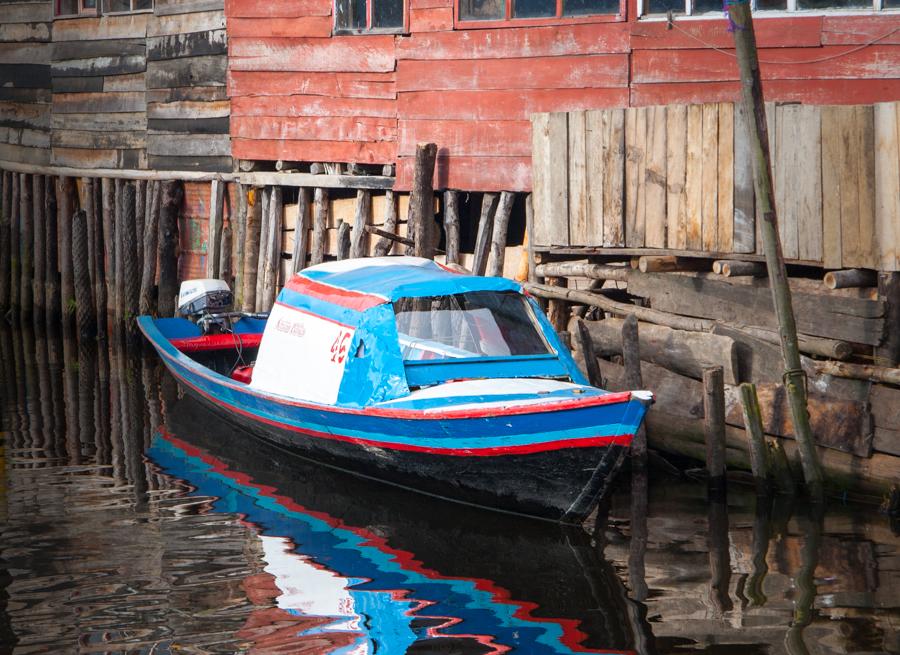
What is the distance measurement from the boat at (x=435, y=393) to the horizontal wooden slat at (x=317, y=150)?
3.46 meters

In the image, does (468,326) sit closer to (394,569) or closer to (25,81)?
(394,569)

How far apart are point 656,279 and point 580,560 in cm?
353

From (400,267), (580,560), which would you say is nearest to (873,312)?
(580,560)

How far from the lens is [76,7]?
1995 cm

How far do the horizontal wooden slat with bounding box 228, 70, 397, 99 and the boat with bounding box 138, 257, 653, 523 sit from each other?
3751mm

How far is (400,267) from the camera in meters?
11.6

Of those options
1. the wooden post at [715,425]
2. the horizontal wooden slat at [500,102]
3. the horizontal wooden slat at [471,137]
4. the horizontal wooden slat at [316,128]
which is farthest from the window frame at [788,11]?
the wooden post at [715,425]

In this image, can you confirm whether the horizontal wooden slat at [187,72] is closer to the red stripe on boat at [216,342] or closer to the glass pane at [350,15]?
the glass pane at [350,15]

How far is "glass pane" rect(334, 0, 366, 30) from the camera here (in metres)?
15.5

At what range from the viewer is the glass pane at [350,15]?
51.0ft

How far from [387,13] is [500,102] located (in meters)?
2.09

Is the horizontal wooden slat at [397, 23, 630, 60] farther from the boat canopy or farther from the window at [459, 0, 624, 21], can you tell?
the boat canopy

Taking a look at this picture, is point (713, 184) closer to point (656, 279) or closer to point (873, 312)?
point (656, 279)

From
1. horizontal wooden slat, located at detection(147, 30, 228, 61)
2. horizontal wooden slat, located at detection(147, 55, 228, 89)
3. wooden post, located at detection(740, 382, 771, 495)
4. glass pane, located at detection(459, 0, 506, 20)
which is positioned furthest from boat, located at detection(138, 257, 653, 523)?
horizontal wooden slat, located at detection(147, 30, 228, 61)
